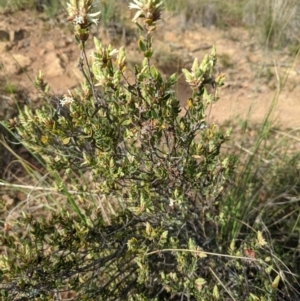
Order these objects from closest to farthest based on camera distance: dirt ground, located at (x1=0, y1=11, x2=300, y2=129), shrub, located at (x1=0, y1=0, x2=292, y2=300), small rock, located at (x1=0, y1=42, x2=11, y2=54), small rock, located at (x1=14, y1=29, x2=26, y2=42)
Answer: shrub, located at (x1=0, y1=0, x2=292, y2=300) → dirt ground, located at (x1=0, y1=11, x2=300, y2=129) → small rock, located at (x1=0, y1=42, x2=11, y2=54) → small rock, located at (x1=14, y1=29, x2=26, y2=42)

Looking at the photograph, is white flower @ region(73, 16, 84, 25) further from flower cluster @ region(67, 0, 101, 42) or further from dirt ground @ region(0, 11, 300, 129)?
dirt ground @ region(0, 11, 300, 129)

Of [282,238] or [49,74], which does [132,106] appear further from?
[49,74]

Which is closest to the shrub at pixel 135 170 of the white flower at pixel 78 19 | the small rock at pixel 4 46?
the white flower at pixel 78 19

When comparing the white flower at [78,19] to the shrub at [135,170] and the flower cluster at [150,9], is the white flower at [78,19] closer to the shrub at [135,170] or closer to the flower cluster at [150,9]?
the shrub at [135,170]

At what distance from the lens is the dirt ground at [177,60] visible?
3.38 meters

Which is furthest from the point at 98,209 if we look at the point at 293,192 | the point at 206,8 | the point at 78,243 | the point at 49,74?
the point at 206,8

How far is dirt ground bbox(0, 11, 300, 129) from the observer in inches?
133

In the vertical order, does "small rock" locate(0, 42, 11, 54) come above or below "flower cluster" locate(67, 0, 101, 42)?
below

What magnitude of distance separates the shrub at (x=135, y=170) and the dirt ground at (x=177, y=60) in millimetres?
1598

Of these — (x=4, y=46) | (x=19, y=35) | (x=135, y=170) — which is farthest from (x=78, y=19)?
(x=19, y=35)

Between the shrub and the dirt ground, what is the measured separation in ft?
5.24

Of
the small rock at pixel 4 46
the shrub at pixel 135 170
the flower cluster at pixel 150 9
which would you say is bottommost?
the small rock at pixel 4 46

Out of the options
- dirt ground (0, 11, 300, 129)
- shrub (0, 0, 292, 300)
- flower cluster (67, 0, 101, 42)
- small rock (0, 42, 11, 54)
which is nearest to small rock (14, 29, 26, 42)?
dirt ground (0, 11, 300, 129)

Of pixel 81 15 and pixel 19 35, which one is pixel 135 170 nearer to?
pixel 81 15
